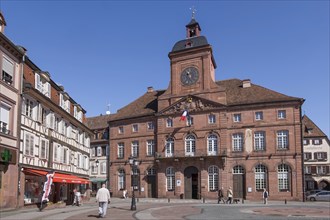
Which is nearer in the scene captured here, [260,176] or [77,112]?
[77,112]

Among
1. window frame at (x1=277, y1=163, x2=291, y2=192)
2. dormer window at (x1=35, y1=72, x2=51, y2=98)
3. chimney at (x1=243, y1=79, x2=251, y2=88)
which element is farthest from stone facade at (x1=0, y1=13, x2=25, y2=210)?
chimney at (x1=243, y1=79, x2=251, y2=88)

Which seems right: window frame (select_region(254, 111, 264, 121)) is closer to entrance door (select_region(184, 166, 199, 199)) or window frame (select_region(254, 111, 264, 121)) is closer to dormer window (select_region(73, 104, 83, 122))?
entrance door (select_region(184, 166, 199, 199))

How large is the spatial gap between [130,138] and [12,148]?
119ft

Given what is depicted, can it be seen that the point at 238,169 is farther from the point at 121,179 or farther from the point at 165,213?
the point at 165,213

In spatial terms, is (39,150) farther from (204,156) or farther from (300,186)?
(300,186)

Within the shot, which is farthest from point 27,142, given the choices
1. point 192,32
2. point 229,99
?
point 192,32

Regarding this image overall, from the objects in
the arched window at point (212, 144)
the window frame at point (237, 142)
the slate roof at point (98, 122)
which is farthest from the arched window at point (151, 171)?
the slate roof at point (98, 122)

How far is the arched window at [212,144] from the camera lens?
52.5 metres

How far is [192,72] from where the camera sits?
5575 centimetres

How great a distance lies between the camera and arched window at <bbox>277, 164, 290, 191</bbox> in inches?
1929

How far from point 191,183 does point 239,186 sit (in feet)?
21.9

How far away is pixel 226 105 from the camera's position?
52344 millimetres

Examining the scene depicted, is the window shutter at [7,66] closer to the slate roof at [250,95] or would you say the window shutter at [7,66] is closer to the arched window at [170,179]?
the slate roof at [250,95]

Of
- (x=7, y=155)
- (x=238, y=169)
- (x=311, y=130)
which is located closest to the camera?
(x=7, y=155)
